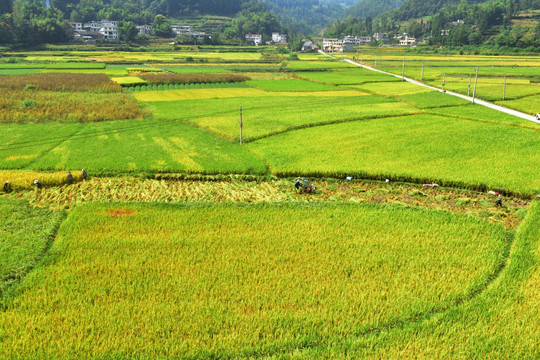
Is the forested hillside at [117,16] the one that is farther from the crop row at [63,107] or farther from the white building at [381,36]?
the crop row at [63,107]

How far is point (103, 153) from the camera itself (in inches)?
883

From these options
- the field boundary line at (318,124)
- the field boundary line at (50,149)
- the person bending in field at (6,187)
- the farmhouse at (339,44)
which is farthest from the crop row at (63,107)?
the farmhouse at (339,44)

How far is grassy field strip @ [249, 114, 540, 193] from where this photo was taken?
752 inches

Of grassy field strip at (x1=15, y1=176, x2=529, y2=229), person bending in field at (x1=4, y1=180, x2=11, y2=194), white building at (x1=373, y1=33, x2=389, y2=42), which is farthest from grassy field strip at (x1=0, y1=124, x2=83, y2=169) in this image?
white building at (x1=373, y1=33, x2=389, y2=42)

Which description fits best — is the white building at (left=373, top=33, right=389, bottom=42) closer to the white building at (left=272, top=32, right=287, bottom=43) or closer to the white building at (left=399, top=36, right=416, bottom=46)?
the white building at (left=399, top=36, right=416, bottom=46)

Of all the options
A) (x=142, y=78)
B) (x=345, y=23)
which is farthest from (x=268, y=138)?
(x=345, y=23)

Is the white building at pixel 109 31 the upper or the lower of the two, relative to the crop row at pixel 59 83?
upper

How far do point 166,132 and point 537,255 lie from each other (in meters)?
22.0

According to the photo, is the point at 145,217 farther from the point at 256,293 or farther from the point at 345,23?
the point at 345,23

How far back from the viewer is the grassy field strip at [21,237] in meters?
11.3

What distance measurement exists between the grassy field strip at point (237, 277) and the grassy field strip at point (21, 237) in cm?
41

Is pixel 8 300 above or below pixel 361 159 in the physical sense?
below

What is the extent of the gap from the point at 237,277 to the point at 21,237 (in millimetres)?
7613

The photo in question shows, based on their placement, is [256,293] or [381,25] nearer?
[256,293]
